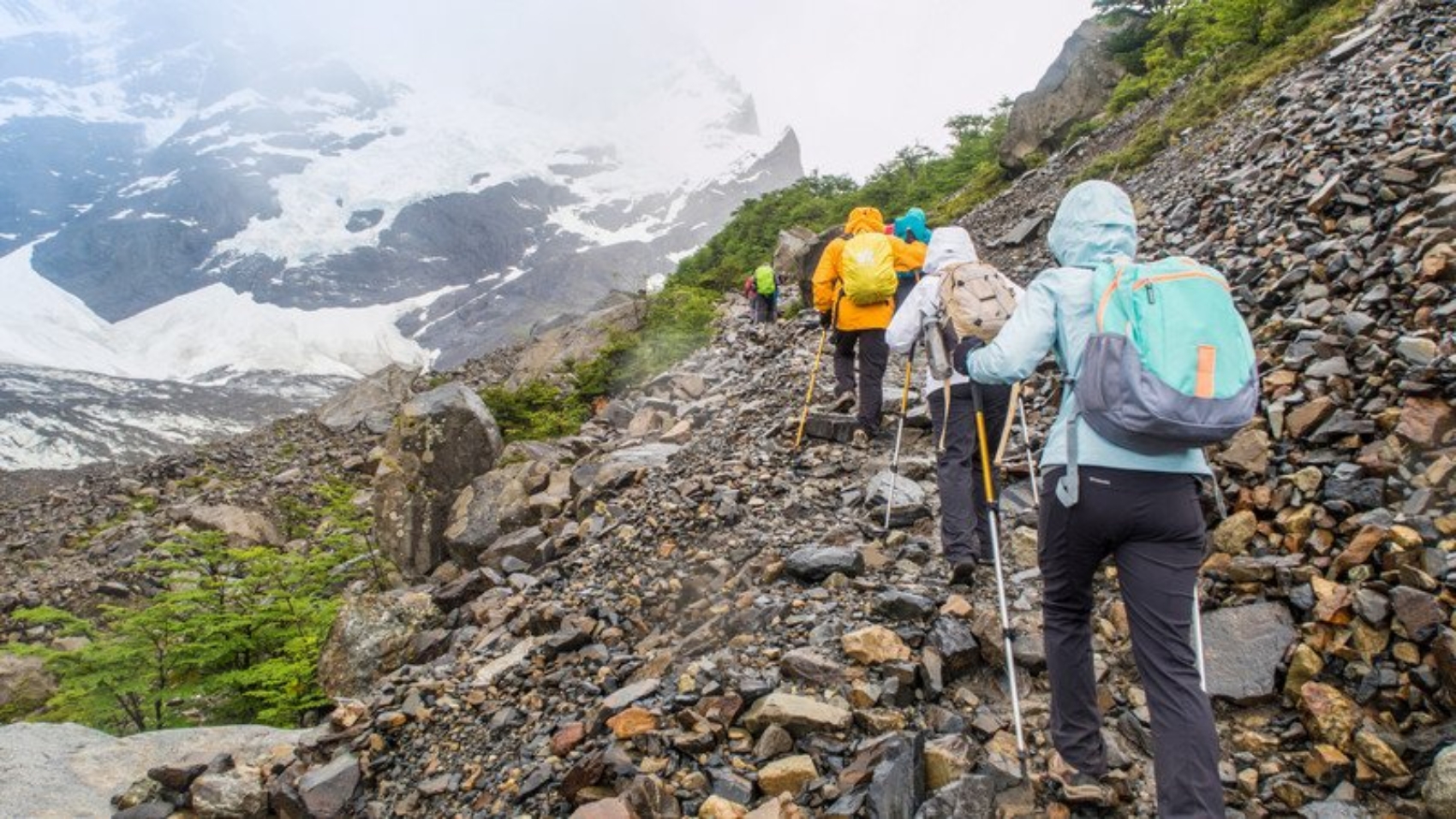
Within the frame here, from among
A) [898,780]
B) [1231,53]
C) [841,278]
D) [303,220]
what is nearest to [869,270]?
[841,278]

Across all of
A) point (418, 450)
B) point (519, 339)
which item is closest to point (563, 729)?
point (418, 450)

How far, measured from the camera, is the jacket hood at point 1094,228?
3.31 metres

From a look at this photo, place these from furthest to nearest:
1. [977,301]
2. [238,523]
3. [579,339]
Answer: [579,339]
[238,523]
[977,301]

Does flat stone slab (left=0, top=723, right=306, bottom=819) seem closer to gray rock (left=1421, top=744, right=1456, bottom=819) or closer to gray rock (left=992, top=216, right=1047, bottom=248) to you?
gray rock (left=1421, top=744, right=1456, bottom=819)

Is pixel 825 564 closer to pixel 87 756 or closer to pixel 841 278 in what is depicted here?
pixel 841 278

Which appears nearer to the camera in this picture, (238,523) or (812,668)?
(812,668)

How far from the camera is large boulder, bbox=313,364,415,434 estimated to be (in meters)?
24.3

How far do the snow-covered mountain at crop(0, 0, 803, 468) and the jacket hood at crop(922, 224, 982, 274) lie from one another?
82960mm

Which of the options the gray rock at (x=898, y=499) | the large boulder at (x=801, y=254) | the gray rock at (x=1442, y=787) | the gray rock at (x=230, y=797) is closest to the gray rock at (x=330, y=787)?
the gray rock at (x=230, y=797)

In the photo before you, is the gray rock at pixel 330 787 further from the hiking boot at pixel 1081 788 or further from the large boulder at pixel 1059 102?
the large boulder at pixel 1059 102

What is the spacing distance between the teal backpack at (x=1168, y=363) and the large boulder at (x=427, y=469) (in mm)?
10246

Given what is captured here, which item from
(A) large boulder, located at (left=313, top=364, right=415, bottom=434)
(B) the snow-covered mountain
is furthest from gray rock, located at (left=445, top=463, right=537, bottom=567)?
(B) the snow-covered mountain

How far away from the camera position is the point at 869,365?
27.8 feet

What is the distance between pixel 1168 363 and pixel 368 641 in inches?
312
